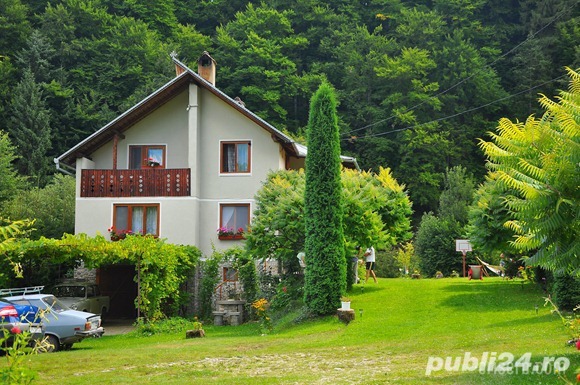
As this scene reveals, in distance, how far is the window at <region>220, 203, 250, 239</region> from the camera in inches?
1176

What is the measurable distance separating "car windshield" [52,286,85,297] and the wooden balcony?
4.79 meters

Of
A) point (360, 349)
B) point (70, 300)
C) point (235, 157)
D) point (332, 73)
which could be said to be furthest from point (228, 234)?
point (332, 73)

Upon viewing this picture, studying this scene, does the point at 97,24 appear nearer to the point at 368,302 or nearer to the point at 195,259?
the point at 195,259

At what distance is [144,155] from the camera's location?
31156 millimetres

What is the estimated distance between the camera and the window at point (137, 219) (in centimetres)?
2931

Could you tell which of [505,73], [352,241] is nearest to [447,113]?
[505,73]

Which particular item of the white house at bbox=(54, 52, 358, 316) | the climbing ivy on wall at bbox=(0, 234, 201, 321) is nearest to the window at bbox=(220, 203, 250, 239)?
the white house at bbox=(54, 52, 358, 316)

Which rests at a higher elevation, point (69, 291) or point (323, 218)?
point (323, 218)

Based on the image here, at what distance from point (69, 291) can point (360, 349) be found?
15.0m

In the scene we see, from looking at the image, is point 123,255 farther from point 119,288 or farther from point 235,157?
point 235,157

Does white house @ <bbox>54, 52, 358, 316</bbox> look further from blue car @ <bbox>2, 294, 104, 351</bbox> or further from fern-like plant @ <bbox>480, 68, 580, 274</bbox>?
fern-like plant @ <bbox>480, 68, 580, 274</bbox>

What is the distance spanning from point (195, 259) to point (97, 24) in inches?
1442

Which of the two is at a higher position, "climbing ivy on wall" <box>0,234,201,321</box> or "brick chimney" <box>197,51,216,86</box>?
"brick chimney" <box>197,51,216,86</box>

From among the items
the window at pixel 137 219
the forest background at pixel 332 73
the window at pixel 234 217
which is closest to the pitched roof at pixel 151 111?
the window at pixel 137 219
